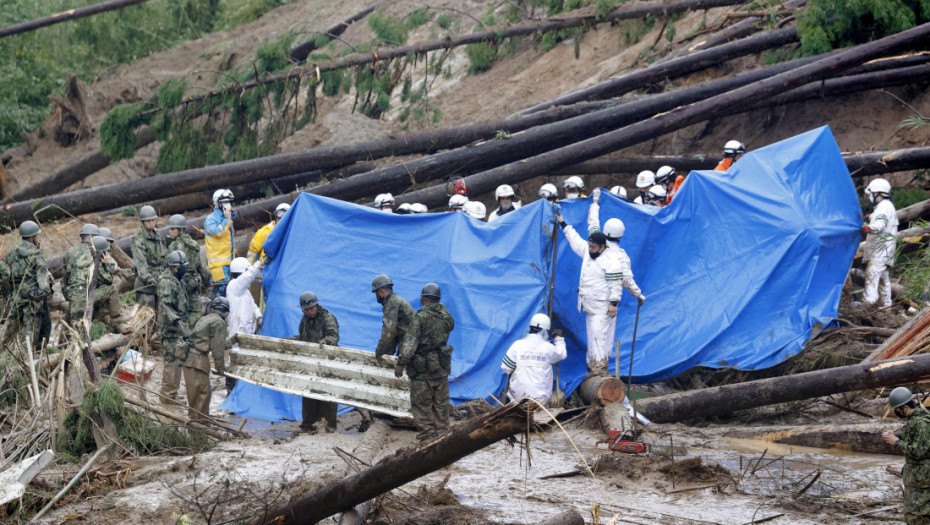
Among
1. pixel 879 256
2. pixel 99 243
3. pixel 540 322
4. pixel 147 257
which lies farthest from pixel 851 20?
pixel 99 243

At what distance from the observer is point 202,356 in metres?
9.05

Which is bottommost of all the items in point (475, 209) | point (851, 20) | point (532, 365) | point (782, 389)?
point (782, 389)

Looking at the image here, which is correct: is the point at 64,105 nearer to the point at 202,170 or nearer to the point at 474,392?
the point at 202,170

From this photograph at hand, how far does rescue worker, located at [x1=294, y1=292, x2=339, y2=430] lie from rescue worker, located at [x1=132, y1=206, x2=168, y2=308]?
7.79ft

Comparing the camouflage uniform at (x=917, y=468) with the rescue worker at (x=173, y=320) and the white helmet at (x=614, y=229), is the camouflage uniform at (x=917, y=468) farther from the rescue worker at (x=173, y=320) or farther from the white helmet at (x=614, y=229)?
the rescue worker at (x=173, y=320)

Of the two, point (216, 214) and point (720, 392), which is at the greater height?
point (216, 214)

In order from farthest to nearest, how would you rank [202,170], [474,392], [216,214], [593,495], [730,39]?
[730,39] → [202,170] → [216,214] → [474,392] → [593,495]

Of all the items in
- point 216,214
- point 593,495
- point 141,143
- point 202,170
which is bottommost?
point 593,495

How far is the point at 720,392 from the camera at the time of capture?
873 centimetres

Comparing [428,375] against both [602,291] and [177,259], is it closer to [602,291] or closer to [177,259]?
[602,291]

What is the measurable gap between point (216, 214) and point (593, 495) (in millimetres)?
6566

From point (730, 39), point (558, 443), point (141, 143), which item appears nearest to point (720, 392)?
point (558, 443)

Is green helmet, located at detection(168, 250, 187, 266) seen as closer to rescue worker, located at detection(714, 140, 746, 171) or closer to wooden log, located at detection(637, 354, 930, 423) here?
wooden log, located at detection(637, 354, 930, 423)

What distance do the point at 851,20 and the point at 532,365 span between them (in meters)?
8.48
